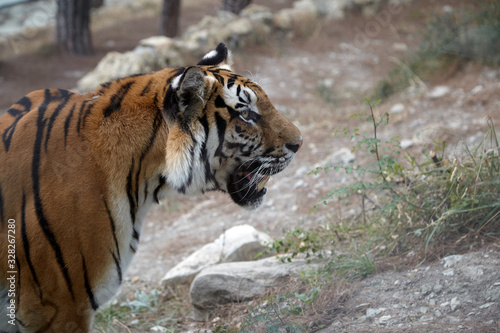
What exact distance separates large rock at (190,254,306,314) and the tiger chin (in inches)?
41.2

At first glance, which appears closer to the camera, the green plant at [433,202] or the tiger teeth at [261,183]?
the tiger teeth at [261,183]

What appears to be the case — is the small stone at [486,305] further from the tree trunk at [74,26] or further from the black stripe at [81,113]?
the tree trunk at [74,26]

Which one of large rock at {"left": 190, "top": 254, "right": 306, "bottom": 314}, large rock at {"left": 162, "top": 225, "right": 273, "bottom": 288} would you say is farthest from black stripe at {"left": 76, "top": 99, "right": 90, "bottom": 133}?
large rock at {"left": 162, "top": 225, "right": 273, "bottom": 288}

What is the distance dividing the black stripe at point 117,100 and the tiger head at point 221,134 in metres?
0.28

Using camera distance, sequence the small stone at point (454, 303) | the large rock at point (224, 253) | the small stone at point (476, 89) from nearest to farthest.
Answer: the small stone at point (454, 303) < the large rock at point (224, 253) < the small stone at point (476, 89)

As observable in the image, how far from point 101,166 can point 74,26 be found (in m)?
10.0

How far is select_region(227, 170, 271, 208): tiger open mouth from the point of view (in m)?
2.96

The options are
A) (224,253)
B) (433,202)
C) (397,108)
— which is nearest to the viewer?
(433,202)

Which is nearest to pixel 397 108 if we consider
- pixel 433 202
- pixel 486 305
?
pixel 433 202

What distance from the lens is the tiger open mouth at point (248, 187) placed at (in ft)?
9.72

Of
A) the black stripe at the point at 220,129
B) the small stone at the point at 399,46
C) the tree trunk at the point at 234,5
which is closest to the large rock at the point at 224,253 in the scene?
the black stripe at the point at 220,129

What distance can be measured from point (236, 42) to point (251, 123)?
8728 millimetres

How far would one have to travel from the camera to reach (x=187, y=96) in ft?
8.45

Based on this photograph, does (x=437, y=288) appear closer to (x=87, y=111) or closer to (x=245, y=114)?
(x=245, y=114)
